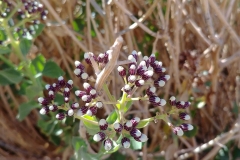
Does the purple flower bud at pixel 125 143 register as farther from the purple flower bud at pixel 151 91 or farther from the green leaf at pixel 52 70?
the green leaf at pixel 52 70

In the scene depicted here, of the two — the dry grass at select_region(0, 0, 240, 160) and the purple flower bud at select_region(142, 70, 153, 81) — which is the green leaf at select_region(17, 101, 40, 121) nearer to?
the dry grass at select_region(0, 0, 240, 160)

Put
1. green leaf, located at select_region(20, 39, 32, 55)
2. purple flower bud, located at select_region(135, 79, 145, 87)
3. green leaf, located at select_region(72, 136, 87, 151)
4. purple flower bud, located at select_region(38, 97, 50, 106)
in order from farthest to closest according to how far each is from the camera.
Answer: green leaf, located at select_region(20, 39, 32, 55), green leaf, located at select_region(72, 136, 87, 151), purple flower bud, located at select_region(38, 97, 50, 106), purple flower bud, located at select_region(135, 79, 145, 87)

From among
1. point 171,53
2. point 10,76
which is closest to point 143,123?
point 171,53

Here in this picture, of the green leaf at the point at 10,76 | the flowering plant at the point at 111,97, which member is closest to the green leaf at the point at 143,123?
the flowering plant at the point at 111,97

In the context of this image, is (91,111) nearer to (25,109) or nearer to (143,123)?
(143,123)

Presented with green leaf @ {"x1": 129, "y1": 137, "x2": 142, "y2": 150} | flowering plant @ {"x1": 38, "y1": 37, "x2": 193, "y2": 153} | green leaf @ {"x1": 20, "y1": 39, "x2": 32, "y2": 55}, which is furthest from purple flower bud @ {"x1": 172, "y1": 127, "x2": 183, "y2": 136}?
green leaf @ {"x1": 20, "y1": 39, "x2": 32, "y2": 55}

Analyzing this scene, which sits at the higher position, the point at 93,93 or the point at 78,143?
the point at 93,93

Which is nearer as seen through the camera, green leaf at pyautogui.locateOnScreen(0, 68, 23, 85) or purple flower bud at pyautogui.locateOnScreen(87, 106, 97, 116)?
purple flower bud at pyautogui.locateOnScreen(87, 106, 97, 116)
